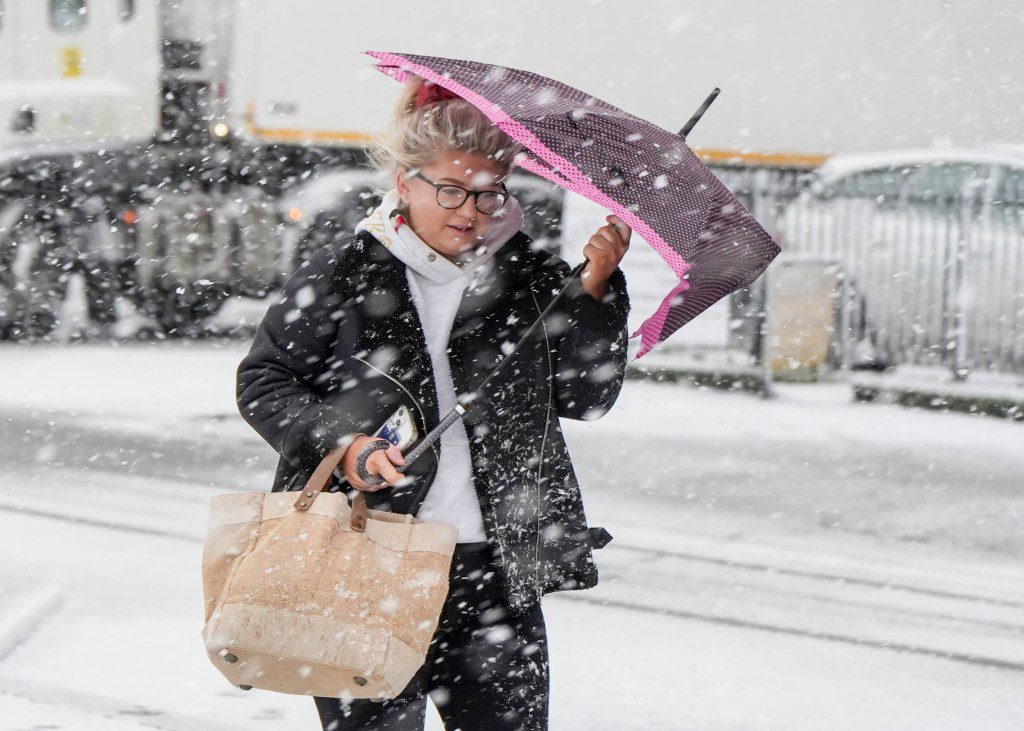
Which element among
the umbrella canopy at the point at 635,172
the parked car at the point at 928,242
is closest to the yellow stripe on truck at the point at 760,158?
the parked car at the point at 928,242

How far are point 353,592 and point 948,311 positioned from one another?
1047 centimetres

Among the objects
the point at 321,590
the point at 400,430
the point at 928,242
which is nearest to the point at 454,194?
the point at 400,430

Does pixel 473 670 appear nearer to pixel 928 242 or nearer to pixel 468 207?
pixel 468 207

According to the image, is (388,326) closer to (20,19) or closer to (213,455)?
(213,455)

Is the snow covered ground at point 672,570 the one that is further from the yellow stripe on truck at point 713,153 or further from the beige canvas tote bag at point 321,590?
the yellow stripe on truck at point 713,153

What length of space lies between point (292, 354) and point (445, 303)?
0.95ft

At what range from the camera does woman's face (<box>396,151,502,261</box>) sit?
8.43ft

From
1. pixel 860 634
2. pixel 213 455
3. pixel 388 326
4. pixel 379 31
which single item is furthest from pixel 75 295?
pixel 388 326

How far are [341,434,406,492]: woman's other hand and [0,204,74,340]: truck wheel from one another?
11.4 meters

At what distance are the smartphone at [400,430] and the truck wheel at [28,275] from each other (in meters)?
11.4

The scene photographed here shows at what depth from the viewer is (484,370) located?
2629 mm

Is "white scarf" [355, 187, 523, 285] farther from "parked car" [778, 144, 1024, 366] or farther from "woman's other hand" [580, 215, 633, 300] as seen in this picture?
"parked car" [778, 144, 1024, 366]

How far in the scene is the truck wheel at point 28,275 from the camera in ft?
43.5

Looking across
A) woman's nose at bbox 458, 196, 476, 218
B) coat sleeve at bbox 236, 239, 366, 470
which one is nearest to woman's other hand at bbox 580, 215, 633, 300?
woman's nose at bbox 458, 196, 476, 218
